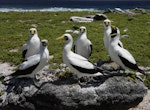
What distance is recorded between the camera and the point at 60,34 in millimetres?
27359

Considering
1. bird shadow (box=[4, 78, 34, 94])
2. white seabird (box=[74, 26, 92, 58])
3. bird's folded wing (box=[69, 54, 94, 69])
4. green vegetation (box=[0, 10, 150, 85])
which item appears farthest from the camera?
green vegetation (box=[0, 10, 150, 85])

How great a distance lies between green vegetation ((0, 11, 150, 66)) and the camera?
21.1 meters

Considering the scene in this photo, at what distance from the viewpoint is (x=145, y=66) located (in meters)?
19.3

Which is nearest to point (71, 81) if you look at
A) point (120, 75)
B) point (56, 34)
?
point (120, 75)

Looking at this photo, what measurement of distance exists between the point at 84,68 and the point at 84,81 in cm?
104

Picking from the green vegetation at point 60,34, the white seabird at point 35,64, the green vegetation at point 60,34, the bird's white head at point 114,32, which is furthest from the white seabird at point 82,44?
the green vegetation at point 60,34

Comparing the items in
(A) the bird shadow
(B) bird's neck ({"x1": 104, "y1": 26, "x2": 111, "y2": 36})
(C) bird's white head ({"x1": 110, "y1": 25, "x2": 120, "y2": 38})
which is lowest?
(A) the bird shadow

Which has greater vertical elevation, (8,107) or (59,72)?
(59,72)

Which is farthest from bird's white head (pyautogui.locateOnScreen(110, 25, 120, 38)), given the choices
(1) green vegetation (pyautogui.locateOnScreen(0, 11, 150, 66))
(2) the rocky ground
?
(1) green vegetation (pyautogui.locateOnScreen(0, 11, 150, 66))

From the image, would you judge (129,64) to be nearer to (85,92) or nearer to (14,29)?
(85,92)

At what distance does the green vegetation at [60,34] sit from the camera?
21.1 meters

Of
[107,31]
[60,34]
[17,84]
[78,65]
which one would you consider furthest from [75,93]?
[60,34]

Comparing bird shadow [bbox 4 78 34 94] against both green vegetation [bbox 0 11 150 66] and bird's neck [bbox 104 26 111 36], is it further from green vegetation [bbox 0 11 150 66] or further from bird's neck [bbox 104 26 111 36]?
green vegetation [bbox 0 11 150 66]

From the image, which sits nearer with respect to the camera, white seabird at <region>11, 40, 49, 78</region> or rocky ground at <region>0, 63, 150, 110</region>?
rocky ground at <region>0, 63, 150, 110</region>
